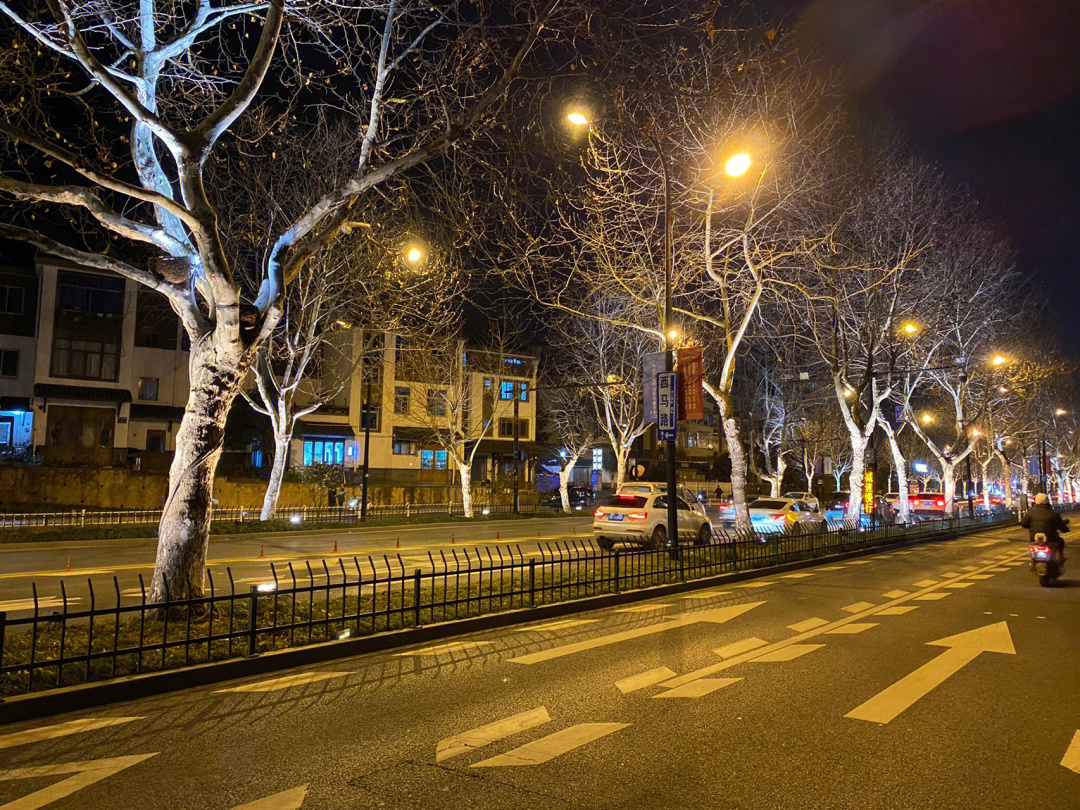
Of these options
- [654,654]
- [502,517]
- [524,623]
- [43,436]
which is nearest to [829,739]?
[654,654]

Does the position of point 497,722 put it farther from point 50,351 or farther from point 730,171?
point 50,351

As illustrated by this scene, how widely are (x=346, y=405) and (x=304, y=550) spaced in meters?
30.4

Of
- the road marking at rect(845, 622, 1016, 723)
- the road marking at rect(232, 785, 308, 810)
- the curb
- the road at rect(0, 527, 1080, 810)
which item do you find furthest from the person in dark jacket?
the road marking at rect(232, 785, 308, 810)

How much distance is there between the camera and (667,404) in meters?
15.5

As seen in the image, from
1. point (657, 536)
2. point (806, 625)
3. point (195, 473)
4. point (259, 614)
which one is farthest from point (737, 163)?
point (259, 614)

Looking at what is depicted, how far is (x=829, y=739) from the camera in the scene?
5859 millimetres

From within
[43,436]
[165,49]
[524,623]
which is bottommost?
[524,623]

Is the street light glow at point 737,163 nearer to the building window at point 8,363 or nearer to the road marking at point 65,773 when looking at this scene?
the road marking at point 65,773

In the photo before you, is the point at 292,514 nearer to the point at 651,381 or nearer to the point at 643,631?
the point at 651,381

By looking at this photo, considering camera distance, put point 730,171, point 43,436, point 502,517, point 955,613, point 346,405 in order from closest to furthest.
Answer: point 955,613, point 730,171, point 502,517, point 43,436, point 346,405

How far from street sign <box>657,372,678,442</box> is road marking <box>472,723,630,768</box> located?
9741mm

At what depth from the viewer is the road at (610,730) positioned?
15.9 ft

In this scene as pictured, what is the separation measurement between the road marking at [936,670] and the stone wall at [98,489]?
30210 mm

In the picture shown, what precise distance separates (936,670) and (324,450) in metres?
45.4
